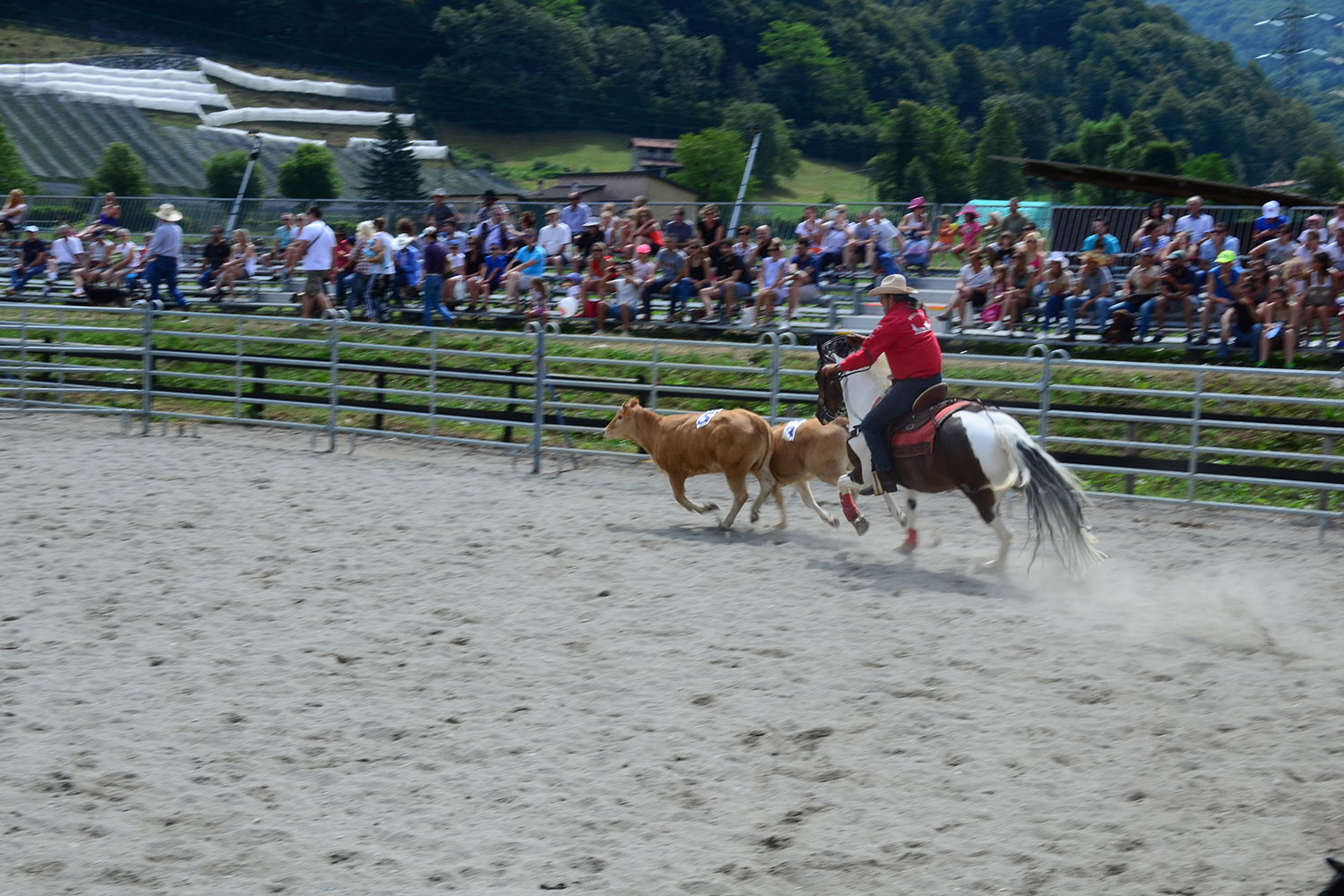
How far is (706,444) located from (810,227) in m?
9.55

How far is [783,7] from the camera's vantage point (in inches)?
4899

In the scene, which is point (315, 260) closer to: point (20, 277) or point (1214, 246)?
point (20, 277)

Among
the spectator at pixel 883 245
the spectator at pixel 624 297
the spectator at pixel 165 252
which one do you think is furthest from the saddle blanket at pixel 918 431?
the spectator at pixel 165 252

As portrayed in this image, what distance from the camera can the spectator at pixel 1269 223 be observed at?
52.9 ft

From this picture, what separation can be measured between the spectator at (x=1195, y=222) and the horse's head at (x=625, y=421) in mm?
8604

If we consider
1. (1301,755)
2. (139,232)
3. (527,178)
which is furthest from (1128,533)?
(527,178)

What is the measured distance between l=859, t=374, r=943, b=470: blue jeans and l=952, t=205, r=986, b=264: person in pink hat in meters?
9.77

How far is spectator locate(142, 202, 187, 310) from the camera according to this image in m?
19.1

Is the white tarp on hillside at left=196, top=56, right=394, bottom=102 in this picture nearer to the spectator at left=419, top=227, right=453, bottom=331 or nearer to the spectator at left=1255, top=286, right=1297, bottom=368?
the spectator at left=419, top=227, right=453, bottom=331

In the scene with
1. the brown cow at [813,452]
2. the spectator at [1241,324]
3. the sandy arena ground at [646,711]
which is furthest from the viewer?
the spectator at [1241,324]

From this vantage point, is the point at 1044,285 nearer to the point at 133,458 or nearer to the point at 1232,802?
the point at 133,458

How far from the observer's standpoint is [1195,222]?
53.0 feet

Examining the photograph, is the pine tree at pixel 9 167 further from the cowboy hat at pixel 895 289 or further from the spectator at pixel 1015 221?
the cowboy hat at pixel 895 289

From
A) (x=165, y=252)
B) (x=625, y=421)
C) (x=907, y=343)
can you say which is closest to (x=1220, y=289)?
(x=907, y=343)
